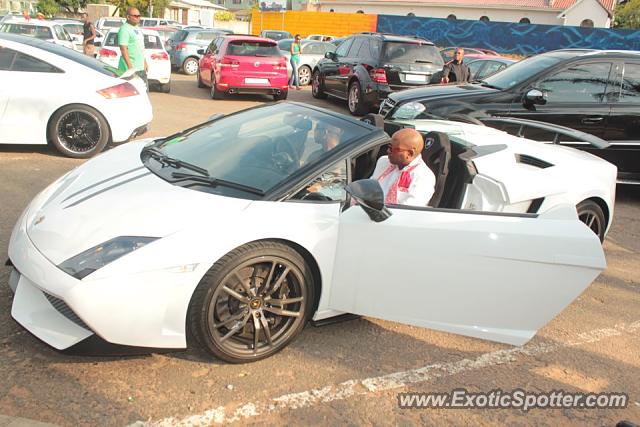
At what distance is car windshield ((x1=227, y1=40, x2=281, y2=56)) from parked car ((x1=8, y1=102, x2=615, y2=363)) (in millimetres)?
9825

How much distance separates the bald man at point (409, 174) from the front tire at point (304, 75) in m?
14.5

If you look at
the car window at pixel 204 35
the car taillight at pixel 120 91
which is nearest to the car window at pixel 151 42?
the car window at pixel 204 35

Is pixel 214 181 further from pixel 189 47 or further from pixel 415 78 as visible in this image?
pixel 189 47

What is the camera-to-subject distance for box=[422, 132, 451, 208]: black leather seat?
354 centimetres

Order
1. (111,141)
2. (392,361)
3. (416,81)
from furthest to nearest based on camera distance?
1. (416,81)
2. (111,141)
3. (392,361)

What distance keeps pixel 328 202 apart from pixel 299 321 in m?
0.69

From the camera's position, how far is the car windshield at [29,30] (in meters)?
14.6

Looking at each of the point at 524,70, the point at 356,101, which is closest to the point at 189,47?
the point at 356,101

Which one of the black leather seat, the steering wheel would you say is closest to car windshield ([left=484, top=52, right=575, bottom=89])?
the black leather seat

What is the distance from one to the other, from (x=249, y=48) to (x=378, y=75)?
3.56 meters

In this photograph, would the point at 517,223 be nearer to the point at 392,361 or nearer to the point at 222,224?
the point at 392,361

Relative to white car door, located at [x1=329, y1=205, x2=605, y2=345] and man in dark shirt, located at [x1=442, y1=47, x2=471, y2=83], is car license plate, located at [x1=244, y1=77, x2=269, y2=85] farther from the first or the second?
white car door, located at [x1=329, y1=205, x2=605, y2=345]

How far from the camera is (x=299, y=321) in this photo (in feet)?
10.1

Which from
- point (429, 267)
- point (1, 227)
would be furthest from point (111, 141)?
point (429, 267)
